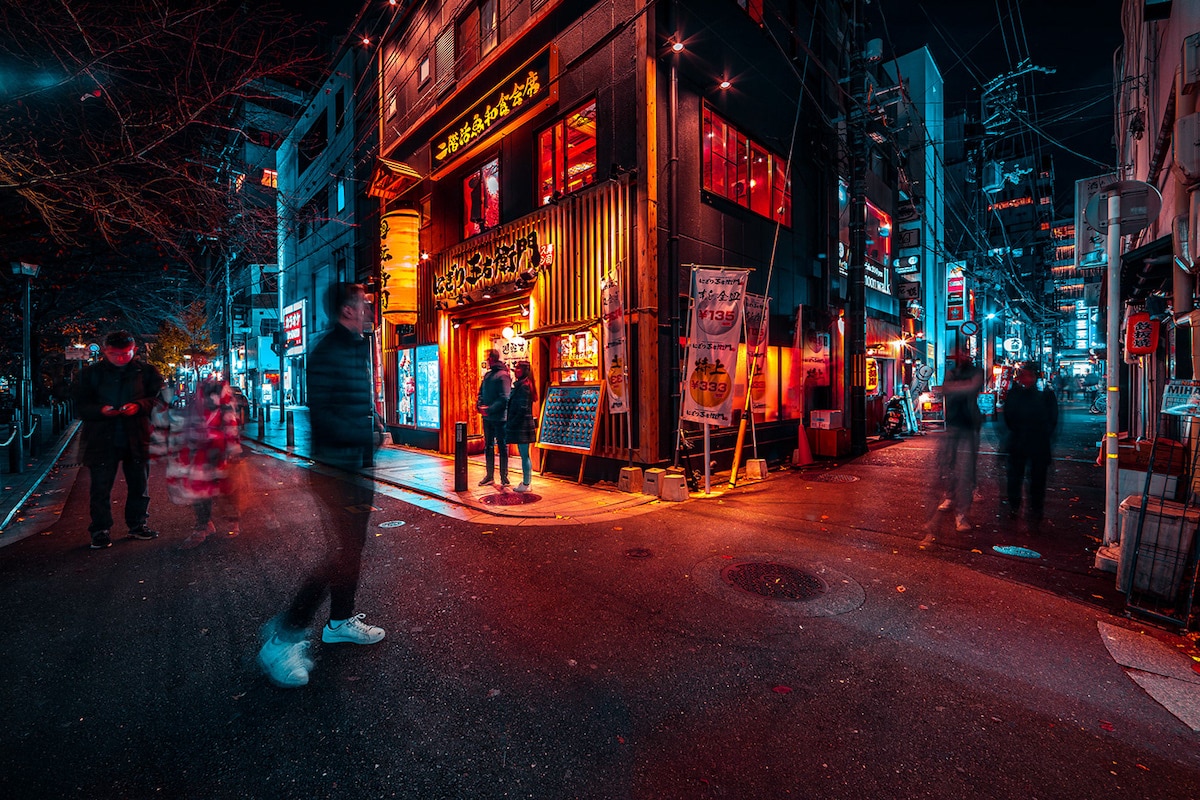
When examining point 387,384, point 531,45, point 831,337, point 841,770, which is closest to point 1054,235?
point 831,337

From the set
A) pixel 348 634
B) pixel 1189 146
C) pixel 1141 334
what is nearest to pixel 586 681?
pixel 348 634

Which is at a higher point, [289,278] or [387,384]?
[289,278]

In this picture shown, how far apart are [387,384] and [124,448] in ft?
33.0

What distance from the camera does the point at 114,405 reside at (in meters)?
5.73

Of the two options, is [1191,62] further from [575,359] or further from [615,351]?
[575,359]

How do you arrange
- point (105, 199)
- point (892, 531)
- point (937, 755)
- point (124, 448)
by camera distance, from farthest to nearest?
1. point (105, 199)
2. point (892, 531)
3. point (124, 448)
4. point (937, 755)

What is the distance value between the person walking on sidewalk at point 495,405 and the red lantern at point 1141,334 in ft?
39.4

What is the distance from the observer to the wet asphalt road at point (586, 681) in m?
2.33

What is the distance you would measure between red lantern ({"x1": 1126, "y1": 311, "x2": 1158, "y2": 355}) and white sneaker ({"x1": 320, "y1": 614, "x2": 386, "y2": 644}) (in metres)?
13.6

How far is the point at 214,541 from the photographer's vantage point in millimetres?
5902

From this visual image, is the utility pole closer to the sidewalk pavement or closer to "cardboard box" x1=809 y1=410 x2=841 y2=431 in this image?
"cardboard box" x1=809 y1=410 x2=841 y2=431

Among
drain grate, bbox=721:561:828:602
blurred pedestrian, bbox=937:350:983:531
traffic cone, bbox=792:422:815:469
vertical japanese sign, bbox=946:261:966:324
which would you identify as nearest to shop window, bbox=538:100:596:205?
blurred pedestrian, bbox=937:350:983:531

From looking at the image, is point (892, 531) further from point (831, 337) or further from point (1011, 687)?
point (831, 337)

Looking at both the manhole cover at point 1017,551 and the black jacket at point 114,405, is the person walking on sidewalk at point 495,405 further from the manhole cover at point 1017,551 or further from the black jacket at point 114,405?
the manhole cover at point 1017,551
